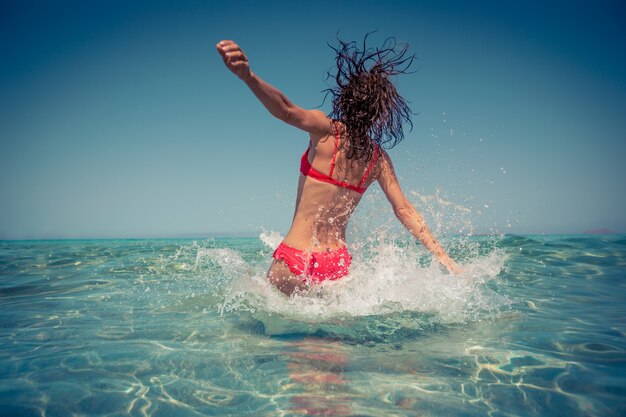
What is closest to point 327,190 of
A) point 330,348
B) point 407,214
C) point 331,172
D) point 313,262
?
point 331,172

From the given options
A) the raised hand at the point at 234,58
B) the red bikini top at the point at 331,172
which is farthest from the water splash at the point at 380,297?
the raised hand at the point at 234,58

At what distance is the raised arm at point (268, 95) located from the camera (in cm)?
240

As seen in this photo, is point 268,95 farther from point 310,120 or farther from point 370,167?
point 370,167

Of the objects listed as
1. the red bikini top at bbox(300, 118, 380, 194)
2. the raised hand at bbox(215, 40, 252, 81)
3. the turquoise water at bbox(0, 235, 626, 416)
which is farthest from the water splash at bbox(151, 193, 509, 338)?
the raised hand at bbox(215, 40, 252, 81)

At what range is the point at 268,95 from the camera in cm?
254

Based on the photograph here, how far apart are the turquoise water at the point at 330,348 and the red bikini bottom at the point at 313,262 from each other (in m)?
0.15

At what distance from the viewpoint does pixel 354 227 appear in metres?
4.39

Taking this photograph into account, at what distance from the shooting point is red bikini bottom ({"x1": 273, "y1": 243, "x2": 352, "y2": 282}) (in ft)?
10.8

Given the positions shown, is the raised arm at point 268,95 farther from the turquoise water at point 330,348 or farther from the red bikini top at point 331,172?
the turquoise water at point 330,348

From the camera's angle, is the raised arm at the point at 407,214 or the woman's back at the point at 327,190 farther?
the raised arm at the point at 407,214

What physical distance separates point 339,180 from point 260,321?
1.45 metres

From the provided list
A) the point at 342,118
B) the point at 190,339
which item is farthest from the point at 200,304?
the point at 342,118

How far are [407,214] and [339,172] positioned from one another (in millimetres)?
947

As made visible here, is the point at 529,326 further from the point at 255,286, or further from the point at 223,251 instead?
the point at 223,251
